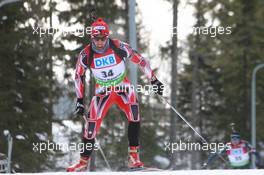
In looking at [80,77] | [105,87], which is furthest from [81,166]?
[80,77]

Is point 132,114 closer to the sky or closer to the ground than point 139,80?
closer to the ground

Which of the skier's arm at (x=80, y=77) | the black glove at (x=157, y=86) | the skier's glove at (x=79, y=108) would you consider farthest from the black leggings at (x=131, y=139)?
the skier's arm at (x=80, y=77)

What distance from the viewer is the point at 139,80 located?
21.5 meters

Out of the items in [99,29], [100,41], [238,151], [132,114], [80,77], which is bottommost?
[238,151]

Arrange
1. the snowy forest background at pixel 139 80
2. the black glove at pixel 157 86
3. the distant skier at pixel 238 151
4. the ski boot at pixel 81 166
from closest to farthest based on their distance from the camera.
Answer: the ski boot at pixel 81 166, the black glove at pixel 157 86, the distant skier at pixel 238 151, the snowy forest background at pixel 139 80

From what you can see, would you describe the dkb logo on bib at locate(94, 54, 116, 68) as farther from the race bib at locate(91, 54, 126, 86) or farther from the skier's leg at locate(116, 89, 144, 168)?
the skier's leg at locate(116, 89, 144, 168)

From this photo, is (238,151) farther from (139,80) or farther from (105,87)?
(139,80)

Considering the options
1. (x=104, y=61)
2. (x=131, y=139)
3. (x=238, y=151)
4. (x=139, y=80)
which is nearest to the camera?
(x=104, y=61)

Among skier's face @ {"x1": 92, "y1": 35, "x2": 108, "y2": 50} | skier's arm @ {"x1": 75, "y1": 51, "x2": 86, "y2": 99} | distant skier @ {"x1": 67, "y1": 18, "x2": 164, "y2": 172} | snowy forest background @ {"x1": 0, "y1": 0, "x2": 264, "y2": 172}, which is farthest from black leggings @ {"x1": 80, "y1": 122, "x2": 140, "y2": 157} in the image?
snowy forest background @ {"x1": 0, "y1": 0, "x2": 264, "y2": 172}

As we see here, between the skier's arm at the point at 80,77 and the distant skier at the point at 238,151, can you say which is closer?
the skier's arm at the point at 80,77

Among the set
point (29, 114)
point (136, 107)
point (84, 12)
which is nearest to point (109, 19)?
point (84, 12)

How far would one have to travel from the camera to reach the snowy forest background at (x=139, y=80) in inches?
722

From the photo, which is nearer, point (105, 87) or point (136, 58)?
point (105, 87)

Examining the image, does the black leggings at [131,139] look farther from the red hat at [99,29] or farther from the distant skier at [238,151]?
the distant skier at [238,151]
